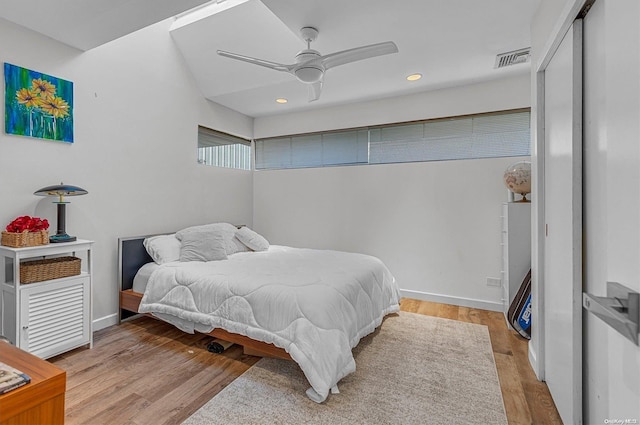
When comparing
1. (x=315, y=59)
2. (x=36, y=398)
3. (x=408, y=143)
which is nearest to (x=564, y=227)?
(x=315, y=59)

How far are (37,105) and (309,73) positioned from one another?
225 cm

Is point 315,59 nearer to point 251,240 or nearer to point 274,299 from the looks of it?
point 274,299

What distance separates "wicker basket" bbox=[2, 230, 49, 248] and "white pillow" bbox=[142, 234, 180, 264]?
934 millimetres

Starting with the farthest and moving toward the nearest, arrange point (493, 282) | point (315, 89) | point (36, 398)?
point (493, 282)
point (315, 89)
point (36, 398)

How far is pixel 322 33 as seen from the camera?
262 centimetres

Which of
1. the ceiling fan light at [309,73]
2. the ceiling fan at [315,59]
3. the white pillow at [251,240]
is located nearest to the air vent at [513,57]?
the ceiling fan at [315,59]

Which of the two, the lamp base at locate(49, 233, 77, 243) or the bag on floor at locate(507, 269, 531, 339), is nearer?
the lamp base at locate(49, 233, 77, 243)

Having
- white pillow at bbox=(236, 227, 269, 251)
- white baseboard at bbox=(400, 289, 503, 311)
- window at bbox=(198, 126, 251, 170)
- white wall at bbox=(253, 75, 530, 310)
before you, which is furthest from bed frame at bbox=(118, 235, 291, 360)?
white baseboard at bbox=(400, 289, 503, 311)

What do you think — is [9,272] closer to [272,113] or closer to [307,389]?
[307,389]

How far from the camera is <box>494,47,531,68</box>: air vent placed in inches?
114

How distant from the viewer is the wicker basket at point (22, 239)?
220 cm

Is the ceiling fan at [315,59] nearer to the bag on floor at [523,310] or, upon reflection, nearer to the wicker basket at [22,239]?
the wicker basket at [22,239]

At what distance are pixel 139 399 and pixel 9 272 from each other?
1.50 m

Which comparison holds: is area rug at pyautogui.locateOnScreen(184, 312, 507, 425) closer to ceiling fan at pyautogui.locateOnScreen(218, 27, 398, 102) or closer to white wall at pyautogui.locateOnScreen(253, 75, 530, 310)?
white wall at pyautogui.locateOnScreen(253, 75, 530, 310)
